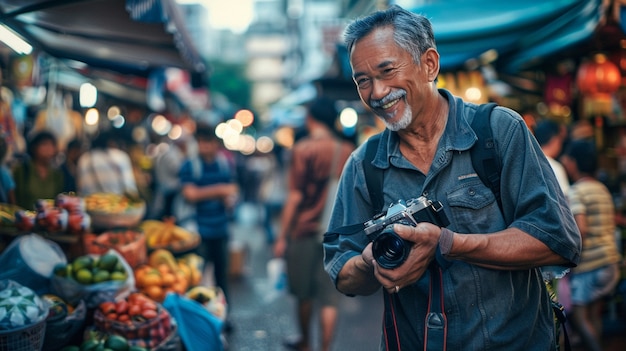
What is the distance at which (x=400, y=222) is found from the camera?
1.82 m

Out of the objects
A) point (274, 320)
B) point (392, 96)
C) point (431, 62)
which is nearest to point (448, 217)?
point (392, 96)

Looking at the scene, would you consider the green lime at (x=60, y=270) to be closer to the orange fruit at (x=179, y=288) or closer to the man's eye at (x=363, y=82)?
the orange fruit at (x=179, y=288)

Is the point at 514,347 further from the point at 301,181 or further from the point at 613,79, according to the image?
the point at 613,79

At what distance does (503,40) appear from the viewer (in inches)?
242

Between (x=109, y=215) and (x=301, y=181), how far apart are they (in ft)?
5.79

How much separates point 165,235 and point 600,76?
484 cm

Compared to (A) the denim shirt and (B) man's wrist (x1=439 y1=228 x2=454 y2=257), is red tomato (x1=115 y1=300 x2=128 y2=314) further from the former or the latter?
(B) man's wrist (x1=439 y1=228 x2=454 y2=257)

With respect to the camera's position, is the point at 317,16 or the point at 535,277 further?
the point at 317,16

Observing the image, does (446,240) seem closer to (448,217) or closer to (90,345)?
(448,217)

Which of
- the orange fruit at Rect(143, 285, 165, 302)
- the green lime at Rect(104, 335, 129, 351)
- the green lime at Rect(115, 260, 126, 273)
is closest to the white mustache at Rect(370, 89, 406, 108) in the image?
the green lime at Rect(104, 335, 129, 351)

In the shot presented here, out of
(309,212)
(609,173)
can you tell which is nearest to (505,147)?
(309,212)

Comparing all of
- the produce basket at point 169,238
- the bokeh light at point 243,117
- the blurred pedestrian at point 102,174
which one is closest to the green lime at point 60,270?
the produce basket at point 169,238

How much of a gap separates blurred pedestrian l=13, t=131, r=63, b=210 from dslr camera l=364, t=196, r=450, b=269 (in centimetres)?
467

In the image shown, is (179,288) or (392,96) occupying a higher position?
(392,96)
